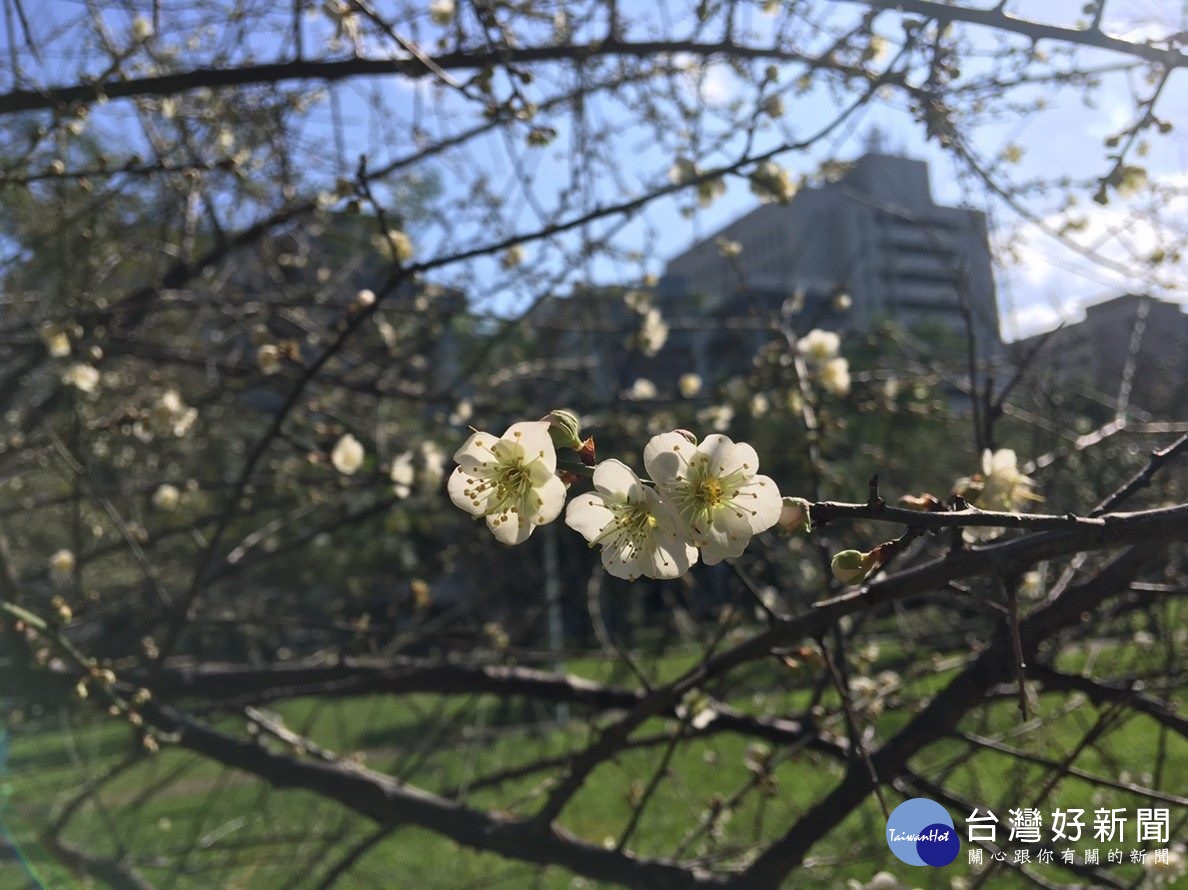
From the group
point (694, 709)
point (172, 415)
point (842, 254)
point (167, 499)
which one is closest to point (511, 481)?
point (694, 709)

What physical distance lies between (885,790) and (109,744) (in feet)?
26.6

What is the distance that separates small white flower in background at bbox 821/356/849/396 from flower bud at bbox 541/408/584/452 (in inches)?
84.5

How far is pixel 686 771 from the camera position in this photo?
506 centimetres

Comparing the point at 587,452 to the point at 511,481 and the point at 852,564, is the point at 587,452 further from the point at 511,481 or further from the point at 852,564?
the point at 852,564

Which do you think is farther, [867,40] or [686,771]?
[686,771]

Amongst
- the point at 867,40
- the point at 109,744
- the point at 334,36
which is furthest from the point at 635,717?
the point at 109,744

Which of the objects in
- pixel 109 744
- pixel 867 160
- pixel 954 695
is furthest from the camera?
pixel 109 744

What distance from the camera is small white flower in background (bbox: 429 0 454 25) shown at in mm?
3117

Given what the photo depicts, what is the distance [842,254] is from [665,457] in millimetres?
10747

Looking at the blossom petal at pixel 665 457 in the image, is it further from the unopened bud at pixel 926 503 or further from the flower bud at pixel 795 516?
the unopened bud at pixel 926 503

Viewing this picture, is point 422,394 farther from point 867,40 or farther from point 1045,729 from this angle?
point 1045,729

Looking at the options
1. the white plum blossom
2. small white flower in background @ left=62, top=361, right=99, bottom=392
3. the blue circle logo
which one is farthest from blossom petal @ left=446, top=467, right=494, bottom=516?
small white flower in background @ left=62, top=361, right=99, bottom=392

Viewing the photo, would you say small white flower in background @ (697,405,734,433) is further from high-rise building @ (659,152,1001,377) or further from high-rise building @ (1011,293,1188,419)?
high-rise building @ (1011,293,1188,419)

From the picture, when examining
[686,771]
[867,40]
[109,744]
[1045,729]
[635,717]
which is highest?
[867,40]
